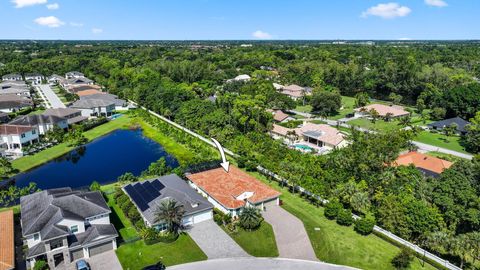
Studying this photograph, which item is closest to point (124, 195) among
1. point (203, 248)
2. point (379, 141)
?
point (203, 248)

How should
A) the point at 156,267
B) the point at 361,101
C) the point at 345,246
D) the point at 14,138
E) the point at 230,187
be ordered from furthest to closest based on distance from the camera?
the point at 361,101 → the point at 14,138 → the point at 230,187 → the point at 345,246 → the point at 156,267

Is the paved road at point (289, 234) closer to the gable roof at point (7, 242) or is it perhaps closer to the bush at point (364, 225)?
the bush at point (364, 225)

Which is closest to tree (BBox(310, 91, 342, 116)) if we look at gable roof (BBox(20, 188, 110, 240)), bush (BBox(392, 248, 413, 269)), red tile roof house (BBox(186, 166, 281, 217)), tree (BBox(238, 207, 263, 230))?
red tile roof house (BBox(186, 166, 281, 217))

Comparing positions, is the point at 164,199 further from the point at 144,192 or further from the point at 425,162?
the point at 425,162

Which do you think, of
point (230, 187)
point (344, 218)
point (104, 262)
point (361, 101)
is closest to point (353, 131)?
point (344, 218)

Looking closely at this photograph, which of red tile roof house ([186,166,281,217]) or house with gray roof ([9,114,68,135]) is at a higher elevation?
house with gray roof ([9,114,68,135])

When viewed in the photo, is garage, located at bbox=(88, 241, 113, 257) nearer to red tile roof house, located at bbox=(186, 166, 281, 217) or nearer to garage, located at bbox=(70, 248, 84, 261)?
garage, located at bbox=(70, 248, 84, 261)
